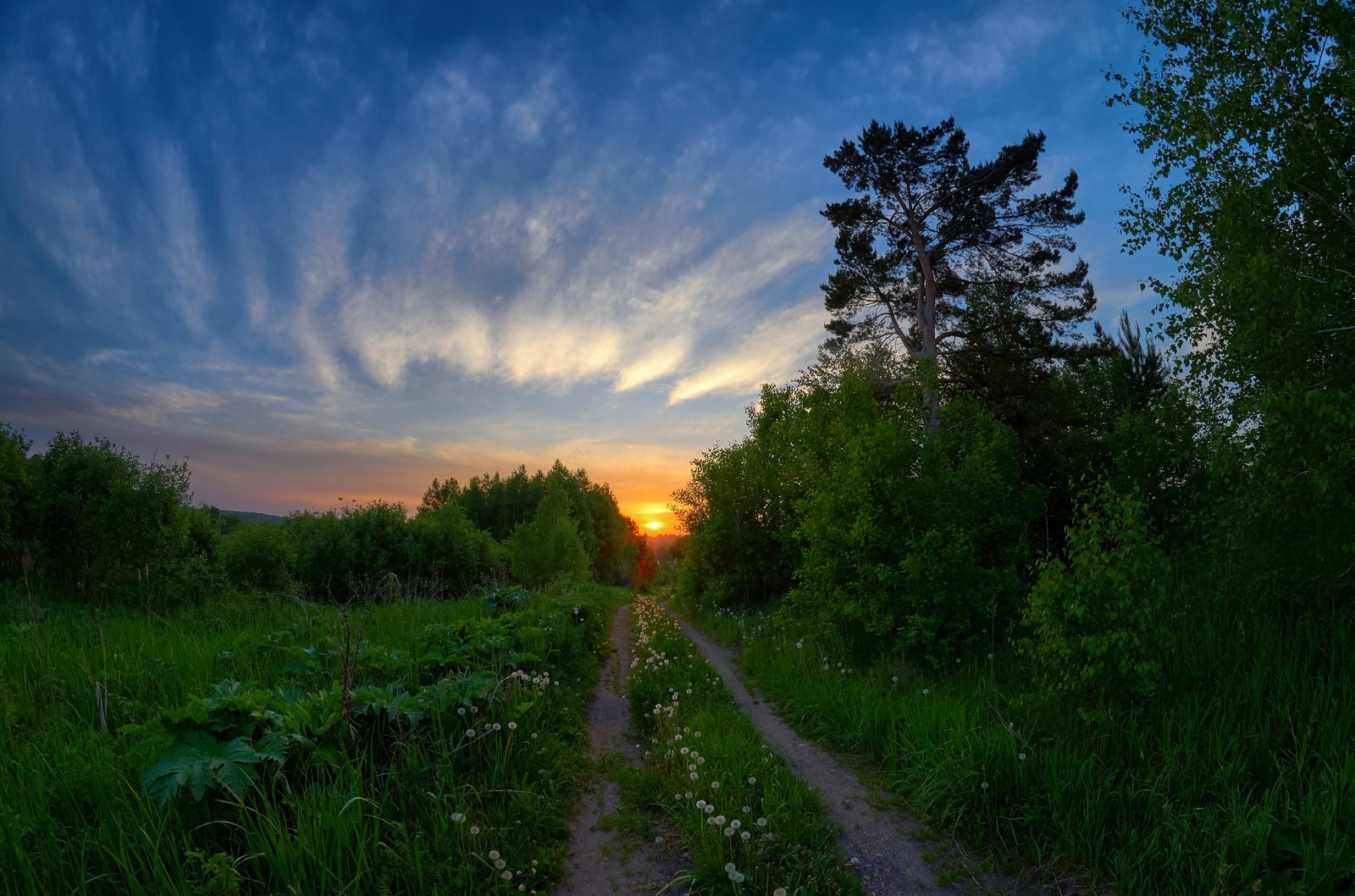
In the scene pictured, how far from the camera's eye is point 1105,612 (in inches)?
217

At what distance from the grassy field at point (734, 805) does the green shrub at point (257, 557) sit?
22.9 metres

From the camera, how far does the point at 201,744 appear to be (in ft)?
11.8

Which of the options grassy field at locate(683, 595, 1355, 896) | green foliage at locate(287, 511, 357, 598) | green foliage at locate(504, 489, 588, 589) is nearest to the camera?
grassy field at locate(683, 595, 1355, 896)

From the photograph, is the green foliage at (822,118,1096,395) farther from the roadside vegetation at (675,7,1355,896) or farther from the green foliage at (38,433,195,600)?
the green foliage at (38,433,195,600)

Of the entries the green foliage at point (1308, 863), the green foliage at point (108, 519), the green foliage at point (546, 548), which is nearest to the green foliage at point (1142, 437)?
the green foliage at point (1308, 863)

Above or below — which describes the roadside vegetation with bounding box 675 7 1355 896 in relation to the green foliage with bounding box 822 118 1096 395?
below

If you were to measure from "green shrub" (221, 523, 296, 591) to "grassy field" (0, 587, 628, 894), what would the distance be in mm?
19521

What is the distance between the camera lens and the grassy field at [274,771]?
3219 mm

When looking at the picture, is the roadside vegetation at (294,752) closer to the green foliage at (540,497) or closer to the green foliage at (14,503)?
the green foliage at (14,503)

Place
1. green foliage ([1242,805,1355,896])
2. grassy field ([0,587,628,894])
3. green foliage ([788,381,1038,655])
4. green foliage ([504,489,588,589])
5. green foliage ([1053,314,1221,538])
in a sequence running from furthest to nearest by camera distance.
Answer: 1. green foliage ([504,489,588,589])
2. green foliage ([1053,314,1221,538])
3. green foliage ([788,381,1038,655])
4. green foliage ([1242,805,1355,896])
5. grassy field ([0,587,628,894])

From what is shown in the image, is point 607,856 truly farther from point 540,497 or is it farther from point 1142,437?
point 540,497

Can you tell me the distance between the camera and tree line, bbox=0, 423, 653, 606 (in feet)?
52.5

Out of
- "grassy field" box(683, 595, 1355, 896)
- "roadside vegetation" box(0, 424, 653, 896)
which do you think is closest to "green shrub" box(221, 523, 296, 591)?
"roadside vegetation" box(0, 424, 653, 896)

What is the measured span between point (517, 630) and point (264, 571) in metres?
21.8
